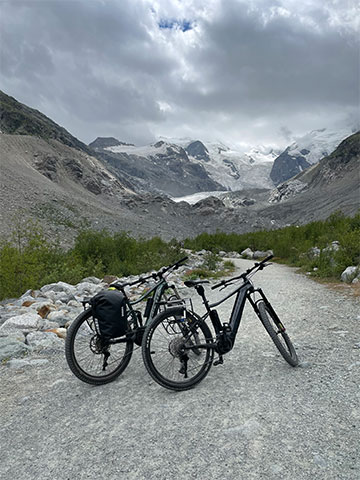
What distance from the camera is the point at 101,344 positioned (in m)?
3.80

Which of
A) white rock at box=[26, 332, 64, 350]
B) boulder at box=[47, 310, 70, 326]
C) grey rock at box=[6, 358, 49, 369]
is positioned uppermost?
boulder at box=[47, 310, 70, 326]

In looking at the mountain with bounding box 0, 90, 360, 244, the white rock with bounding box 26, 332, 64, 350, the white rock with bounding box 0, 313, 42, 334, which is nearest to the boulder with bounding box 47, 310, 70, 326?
the white rock with bounding box 0, 313, 42, 334

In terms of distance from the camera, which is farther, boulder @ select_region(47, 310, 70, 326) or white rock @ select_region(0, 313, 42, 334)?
boulder @ select_region(47, 310, 70, 326)

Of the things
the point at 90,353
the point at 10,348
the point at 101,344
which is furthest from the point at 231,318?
the point at 10,348

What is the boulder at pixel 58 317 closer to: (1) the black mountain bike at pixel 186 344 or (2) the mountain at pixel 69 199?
(1) the black mountain bike at pixel 186 344

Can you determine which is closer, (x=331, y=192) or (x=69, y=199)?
(x=69, y=199)

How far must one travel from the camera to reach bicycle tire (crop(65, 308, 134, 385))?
3732 millimetres

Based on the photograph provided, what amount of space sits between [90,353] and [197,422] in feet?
5.41

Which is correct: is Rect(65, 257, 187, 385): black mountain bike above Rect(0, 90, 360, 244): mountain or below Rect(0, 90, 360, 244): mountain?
below

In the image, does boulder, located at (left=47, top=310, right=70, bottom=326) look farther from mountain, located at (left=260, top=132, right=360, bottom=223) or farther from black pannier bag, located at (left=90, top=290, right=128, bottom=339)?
mountain, located at (left=260, top=132, right=360, bottom=223)

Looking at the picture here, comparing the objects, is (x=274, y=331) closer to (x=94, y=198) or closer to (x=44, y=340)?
(x=44, y=340)

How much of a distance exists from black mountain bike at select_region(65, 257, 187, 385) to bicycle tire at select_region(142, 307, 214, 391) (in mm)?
370

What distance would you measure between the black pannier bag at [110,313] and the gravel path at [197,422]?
0.77m

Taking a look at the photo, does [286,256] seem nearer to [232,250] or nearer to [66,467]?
[232,250]
